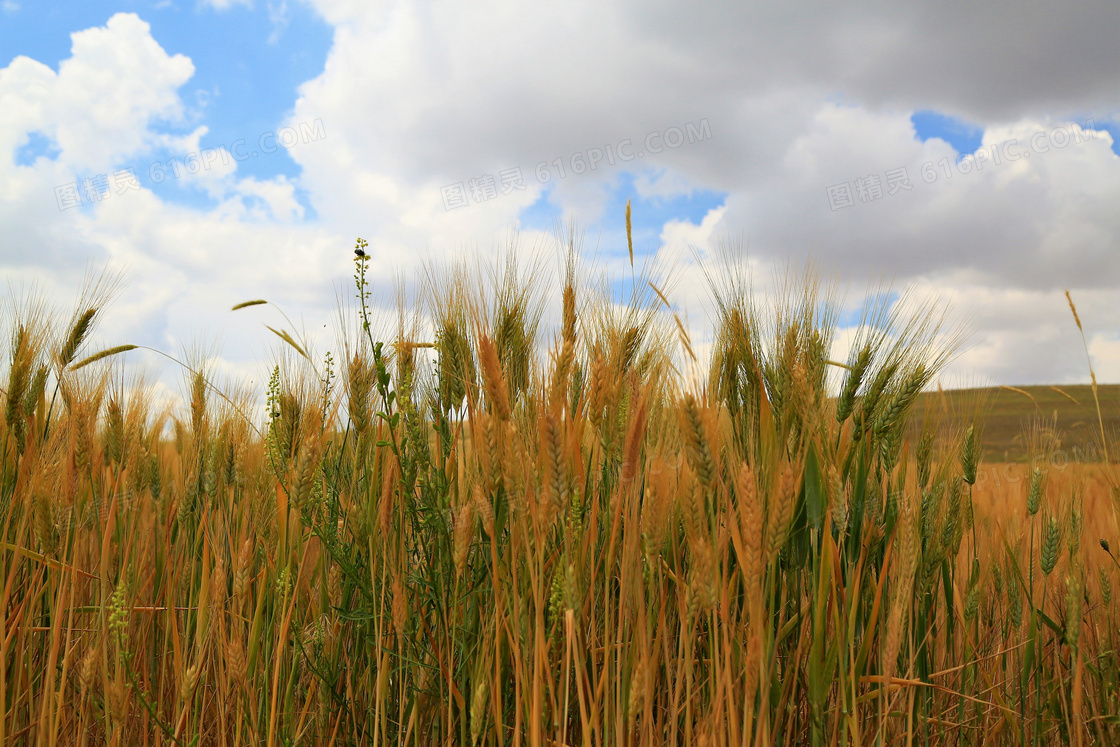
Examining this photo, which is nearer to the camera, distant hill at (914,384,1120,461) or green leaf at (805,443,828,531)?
green leaf at (805,443,828,531)

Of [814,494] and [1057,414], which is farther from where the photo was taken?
[1057,414]

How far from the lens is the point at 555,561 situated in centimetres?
132

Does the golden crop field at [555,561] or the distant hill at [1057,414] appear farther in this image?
the distant hill at [1057,414]

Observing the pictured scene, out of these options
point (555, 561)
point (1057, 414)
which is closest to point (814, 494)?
point (555, 561)

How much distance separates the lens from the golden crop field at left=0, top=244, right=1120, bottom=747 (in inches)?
45.7

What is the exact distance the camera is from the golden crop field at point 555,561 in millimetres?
1160

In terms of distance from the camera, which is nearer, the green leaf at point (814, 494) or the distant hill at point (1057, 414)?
the green leaf at point (814, 494)

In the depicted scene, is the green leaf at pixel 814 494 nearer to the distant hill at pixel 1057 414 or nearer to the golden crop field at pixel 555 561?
the golden crop field at pixel 555 561

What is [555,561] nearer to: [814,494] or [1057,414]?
[814,494]

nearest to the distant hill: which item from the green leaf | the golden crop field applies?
the golden crop field

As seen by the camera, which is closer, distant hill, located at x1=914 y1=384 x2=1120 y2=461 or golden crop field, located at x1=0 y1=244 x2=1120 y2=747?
golden crop field, located at x1=0 y1=244 x2=1120 y2=747

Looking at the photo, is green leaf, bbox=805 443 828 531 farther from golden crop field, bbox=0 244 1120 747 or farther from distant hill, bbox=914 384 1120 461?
distant hill, bbox=914 384 1120 461

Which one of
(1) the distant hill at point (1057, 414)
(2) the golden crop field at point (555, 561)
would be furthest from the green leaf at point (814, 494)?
(1) the distant hill at point (1057, 414)

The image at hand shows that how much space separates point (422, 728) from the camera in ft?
4.83
